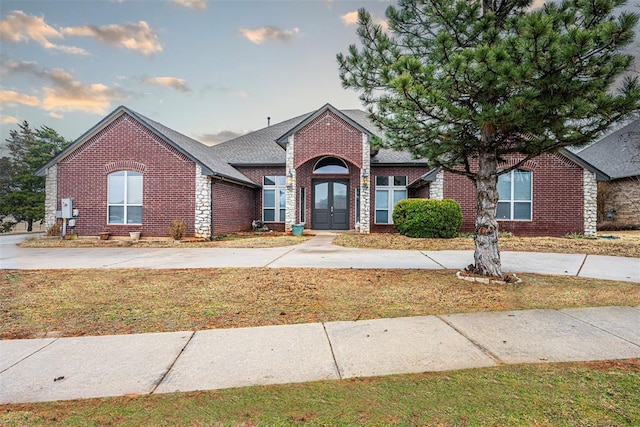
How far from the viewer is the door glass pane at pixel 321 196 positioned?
1833 centimetres

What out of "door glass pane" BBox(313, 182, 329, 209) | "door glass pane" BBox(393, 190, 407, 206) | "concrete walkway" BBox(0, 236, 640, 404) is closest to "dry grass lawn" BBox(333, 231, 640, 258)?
"door glass pane" BBox(393, 190, 407, 206)

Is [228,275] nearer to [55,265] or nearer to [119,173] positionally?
[55,265]

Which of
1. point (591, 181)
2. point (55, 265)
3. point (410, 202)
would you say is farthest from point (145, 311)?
point (591, 181)

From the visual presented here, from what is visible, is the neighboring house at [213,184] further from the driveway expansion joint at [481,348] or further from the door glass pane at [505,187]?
the driveway expansion joint at [481,348]

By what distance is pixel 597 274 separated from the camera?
7059 millimetres

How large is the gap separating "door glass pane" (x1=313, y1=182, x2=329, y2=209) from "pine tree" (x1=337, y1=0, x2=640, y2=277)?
1117cm

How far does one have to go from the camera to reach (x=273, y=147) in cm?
2088

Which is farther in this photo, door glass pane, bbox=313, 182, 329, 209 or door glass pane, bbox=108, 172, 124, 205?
door glass pane, bbox=313, 182, 329, 209

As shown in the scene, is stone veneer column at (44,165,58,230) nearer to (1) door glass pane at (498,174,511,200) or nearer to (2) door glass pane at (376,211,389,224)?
(2) door glass pane at (376,211,389,224)

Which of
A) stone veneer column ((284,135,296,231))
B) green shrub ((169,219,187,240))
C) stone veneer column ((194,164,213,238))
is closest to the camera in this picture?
green shrub ((169,219,187,240))

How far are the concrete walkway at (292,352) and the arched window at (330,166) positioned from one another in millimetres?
14422

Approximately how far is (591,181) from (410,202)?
26.3ft

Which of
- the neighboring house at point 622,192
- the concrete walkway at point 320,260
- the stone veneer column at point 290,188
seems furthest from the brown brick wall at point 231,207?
the neighboring house at point 622,192

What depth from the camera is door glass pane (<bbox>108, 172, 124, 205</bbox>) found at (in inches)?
562
